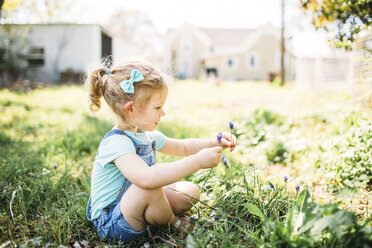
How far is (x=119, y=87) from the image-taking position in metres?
1.79

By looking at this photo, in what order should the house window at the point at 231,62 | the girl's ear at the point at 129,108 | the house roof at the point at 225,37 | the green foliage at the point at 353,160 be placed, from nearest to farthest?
the girl's ear at the point at 129,108 < the green foliage at the point at 353,160 < the house roof at the point at 225,37 < the house window at the point at 231,62

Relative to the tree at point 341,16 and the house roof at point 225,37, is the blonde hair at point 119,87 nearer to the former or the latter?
the tree at point 341,16

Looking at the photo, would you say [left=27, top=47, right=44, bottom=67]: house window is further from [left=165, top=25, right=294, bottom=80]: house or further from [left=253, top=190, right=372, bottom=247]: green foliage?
[left=253, top=190, right=372, bottom=247]: green foliage

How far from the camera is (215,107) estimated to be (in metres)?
7.52

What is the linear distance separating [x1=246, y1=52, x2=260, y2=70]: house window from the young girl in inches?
1155

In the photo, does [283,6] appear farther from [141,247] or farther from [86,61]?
[141,247]

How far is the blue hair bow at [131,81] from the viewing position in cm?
171

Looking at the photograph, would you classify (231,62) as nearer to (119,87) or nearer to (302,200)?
(119,87)

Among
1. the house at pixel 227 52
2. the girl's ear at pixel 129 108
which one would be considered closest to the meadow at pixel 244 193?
the girl's ear at pixel 129 108

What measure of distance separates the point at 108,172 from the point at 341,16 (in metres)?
2.29

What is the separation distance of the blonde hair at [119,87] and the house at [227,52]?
1031 inches

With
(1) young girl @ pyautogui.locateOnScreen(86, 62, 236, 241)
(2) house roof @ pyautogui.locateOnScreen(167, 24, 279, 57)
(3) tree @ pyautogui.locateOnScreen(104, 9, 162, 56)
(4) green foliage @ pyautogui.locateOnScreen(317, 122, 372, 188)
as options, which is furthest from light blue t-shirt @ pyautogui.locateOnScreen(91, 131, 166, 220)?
(3) tree @ pyautogui.locateOnScreen(104, 9, 162, 56)

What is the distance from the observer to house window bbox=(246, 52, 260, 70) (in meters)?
29.9

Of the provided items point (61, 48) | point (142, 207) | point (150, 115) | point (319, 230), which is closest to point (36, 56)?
point (61, 48)
